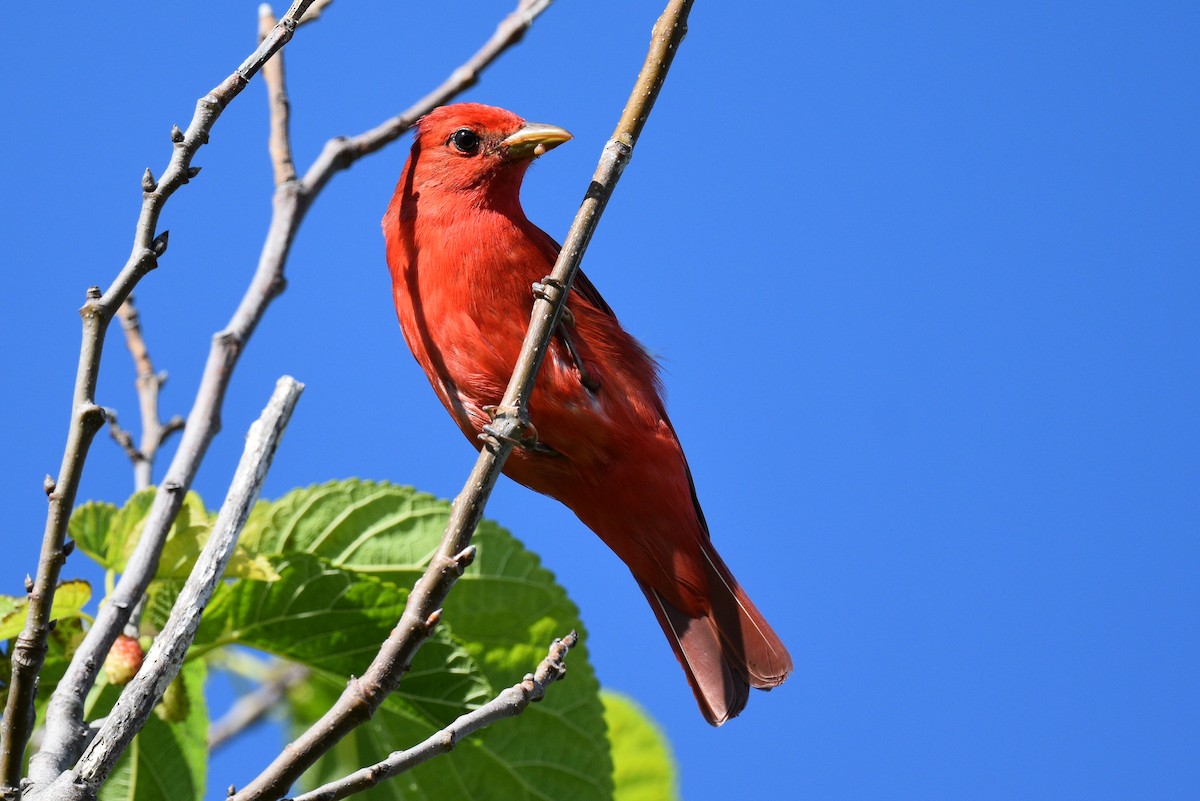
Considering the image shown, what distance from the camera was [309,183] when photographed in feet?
11.5

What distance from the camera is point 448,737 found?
2.05 metres

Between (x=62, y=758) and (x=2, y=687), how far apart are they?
0.44 metres

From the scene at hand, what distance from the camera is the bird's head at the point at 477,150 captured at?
4.13 metres

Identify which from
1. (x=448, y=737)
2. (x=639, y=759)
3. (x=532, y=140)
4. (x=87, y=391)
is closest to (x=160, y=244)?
(x=87, y=391)

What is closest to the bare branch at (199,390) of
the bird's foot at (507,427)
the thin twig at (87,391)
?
the thin twig at (87,391)

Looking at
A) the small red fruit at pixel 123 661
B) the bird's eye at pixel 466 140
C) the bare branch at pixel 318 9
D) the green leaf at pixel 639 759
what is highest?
the bird's eye at pixel 466 140

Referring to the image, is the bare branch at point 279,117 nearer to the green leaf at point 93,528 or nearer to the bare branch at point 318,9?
the bare branch at point 318,9

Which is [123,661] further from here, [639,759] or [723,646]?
[639,759]

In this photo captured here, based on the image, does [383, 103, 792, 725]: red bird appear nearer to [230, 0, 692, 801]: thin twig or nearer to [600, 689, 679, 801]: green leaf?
[600, 689, 679, 801]: green leaf

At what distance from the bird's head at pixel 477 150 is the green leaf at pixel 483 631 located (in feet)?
3.90

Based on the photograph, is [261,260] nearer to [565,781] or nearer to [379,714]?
[379,714]

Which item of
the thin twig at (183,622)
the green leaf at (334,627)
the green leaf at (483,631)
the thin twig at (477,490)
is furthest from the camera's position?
the green leaf at (483,631)

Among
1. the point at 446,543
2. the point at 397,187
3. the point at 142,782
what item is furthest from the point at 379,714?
the point at 397,187

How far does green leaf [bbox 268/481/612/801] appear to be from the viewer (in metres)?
3.41
